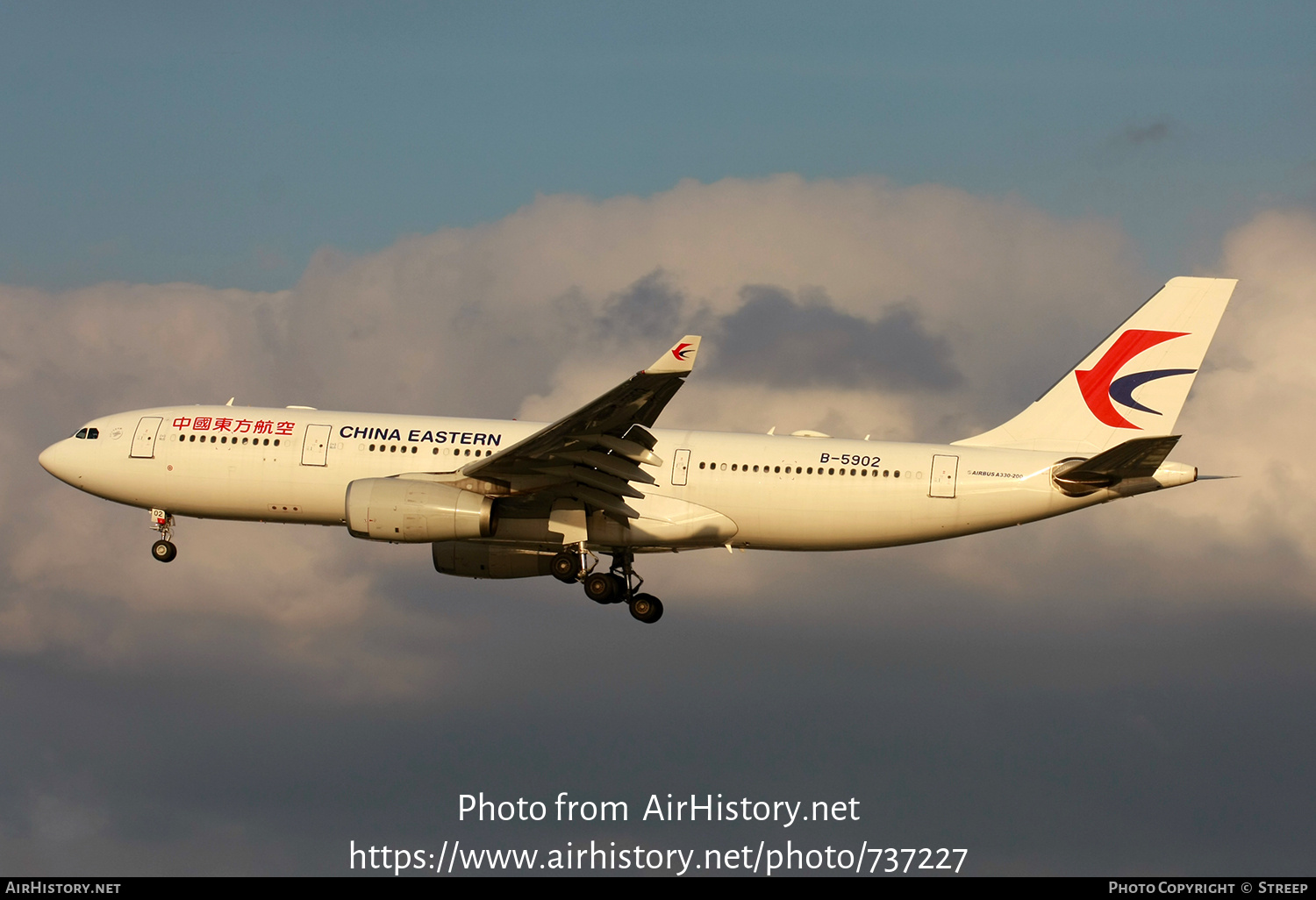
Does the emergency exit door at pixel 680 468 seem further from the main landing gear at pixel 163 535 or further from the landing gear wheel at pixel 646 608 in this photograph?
the main landing gear at pixel 163 535

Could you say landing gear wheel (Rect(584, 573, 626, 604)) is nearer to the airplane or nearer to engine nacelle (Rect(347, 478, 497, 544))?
the airplane

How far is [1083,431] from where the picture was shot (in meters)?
43.4

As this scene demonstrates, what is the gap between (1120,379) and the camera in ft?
144

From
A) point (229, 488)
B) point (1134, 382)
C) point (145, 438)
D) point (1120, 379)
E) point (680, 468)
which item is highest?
point (1120, 379)

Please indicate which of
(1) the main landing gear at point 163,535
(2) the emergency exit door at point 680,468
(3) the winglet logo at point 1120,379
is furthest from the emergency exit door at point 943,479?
(1) the main landing gear at point 163,535

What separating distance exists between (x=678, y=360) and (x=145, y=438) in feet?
63.3

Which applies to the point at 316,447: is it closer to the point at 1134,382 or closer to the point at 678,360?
the point at 678,360

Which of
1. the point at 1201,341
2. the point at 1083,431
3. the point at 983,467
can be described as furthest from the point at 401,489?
the point at 1201,341

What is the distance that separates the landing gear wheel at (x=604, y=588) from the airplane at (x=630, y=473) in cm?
5

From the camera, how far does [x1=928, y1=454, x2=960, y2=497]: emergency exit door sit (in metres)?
40.8

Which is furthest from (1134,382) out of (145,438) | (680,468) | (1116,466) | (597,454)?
(145,438)

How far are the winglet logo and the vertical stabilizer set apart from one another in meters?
0.03

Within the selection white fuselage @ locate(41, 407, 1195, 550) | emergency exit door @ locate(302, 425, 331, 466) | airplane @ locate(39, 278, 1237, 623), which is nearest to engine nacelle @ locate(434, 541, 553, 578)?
airplane @ locate(39, 278, 1237, 623)

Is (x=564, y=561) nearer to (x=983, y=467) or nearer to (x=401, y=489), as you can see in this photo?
(x=401, y=489)
